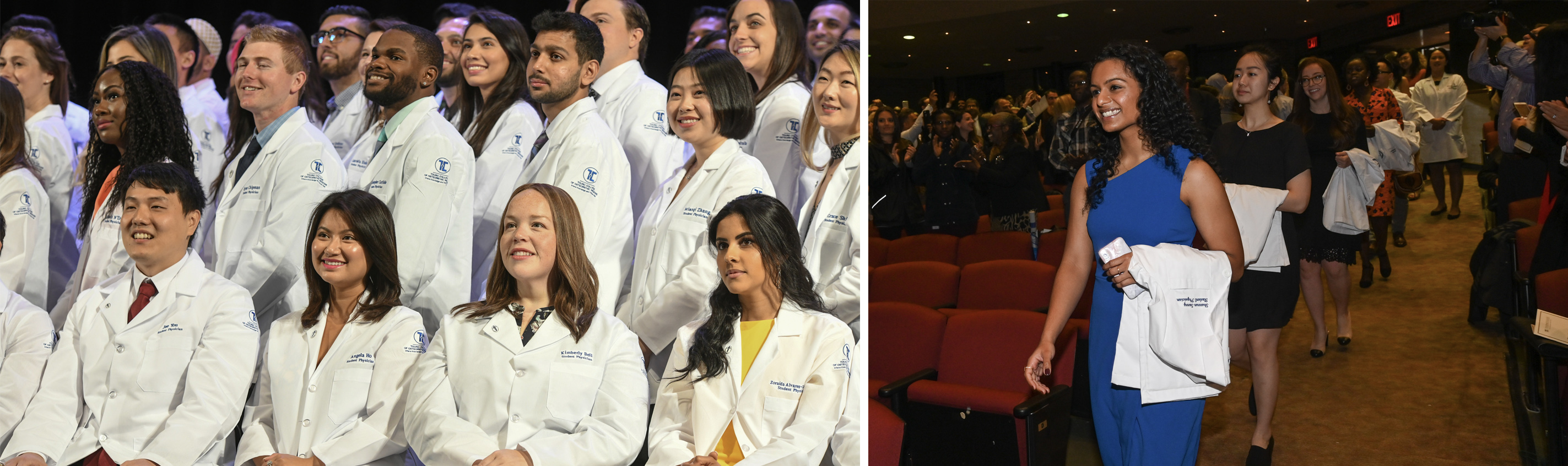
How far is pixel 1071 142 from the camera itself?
4.08 m

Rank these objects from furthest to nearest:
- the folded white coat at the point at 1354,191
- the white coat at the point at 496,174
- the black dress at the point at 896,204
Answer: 1. the black dress at the point at 896,204
2. the folded white coat at the point at 1354,191
3. the white coat at the point at 496,174

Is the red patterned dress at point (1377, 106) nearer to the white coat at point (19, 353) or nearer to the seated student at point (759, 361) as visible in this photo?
the seated student at point (759, 361)

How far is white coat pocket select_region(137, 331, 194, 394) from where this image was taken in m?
2.63

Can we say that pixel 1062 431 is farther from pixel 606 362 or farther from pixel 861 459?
pixel 606 362

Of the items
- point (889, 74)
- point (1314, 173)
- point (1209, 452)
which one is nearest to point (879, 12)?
point (889, 74)

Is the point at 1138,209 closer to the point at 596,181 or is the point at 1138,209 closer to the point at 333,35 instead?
the point at 596,181

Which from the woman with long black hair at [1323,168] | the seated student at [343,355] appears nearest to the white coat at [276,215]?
the seated student at [343,355]

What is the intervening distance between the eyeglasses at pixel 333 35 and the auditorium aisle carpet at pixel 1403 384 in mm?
2681

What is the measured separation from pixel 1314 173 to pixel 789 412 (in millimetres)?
2210

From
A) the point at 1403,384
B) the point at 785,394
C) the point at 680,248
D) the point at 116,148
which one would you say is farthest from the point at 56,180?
the point at 1403,384

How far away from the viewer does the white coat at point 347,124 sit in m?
2.64

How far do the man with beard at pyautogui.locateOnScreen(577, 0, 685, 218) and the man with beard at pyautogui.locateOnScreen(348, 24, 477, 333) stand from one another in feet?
1.45

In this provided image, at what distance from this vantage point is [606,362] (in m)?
2.21

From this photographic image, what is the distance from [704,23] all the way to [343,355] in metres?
1.29
